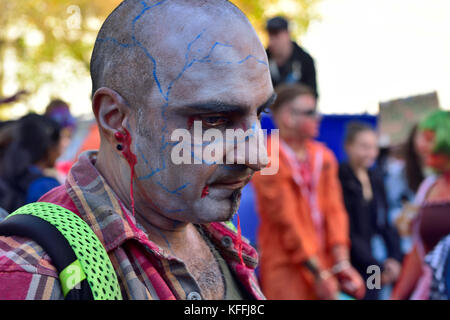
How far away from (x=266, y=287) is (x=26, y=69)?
11655mm

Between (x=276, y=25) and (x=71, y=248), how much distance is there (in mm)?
4643

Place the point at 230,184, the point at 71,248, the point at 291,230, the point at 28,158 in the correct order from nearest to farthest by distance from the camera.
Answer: the point at 71,248
the point at 230,184
the point at 28,158
the point at 291,230

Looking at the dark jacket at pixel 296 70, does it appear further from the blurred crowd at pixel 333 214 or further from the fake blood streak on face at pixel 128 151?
the fake blood streak on face at pixel 128 151

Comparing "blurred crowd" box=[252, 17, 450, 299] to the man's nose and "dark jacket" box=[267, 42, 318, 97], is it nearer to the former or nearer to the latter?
"dark jacket" box=[267, 42, 318, 97]

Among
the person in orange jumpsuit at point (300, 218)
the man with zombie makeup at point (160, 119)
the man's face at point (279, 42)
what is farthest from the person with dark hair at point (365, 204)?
the man with zombie makeup at point (160, 119)

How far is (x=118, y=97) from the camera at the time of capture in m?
1.64

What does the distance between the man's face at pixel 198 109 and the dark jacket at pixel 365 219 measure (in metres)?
3.72

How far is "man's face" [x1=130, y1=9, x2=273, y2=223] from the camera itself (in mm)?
1567

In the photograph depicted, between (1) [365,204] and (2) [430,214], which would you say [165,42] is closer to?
(2) [430,214]

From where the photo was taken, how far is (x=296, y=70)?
5.78 m

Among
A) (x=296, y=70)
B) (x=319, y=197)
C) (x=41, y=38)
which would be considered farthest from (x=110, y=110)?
(x=41, y=38)

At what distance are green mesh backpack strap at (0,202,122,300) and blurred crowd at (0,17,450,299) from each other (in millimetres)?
2172

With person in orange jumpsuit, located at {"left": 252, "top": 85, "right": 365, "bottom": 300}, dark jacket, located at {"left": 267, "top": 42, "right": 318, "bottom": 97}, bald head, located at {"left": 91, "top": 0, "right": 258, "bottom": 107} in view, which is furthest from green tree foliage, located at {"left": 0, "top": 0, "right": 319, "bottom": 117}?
bald head, located at {"left": 91, "top": 0, "right": 258, "bottom": 107}

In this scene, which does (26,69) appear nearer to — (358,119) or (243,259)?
(358,119)
